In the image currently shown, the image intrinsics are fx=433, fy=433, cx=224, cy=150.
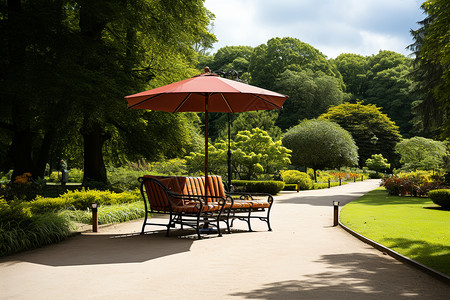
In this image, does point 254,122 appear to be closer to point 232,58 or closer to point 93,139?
point 232,58

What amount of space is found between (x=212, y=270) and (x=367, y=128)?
2396 inches

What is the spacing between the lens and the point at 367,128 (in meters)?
62.8

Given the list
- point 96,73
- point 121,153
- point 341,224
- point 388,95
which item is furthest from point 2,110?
point 388,95

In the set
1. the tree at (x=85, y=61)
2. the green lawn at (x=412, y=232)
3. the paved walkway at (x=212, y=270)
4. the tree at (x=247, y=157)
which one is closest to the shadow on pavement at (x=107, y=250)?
the paved walkway at (x=212, y=270)

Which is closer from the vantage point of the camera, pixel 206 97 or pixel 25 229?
pixel 25 229

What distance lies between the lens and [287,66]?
6906 centimetres

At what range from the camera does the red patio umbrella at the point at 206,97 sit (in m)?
8.41

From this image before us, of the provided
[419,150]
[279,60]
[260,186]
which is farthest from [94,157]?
[279,60]

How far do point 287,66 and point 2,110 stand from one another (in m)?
57.9

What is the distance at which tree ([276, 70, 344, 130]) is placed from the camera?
65688 millimetres

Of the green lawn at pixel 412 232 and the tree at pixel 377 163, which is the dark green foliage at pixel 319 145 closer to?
the tree at pixel 377 163

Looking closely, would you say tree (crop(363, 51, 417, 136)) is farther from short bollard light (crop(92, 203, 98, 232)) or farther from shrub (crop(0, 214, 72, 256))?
shrub (crop(0, 214, 72, 256))

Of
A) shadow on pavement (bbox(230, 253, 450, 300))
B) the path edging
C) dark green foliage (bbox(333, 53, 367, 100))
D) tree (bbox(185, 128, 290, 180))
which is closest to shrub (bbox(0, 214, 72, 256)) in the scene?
shadow on pavement (bbox(230, 253, 450, 300))

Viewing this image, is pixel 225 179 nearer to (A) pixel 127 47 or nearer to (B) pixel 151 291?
(A) pixel 127 47
